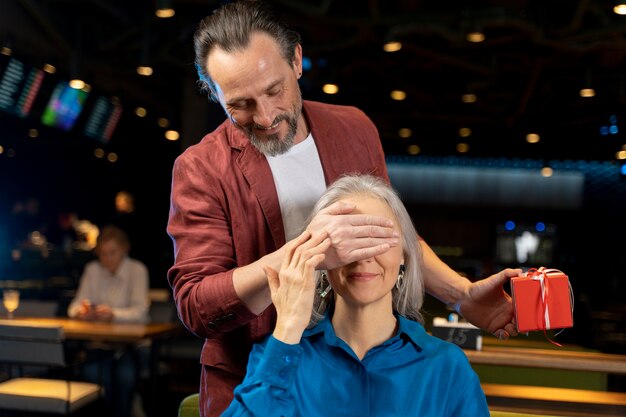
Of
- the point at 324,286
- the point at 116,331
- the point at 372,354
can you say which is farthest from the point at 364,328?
the point at 116,331

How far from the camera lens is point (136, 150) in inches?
601

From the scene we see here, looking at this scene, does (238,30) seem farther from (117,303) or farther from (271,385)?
(117,303)

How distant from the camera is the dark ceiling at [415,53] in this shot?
724 cm

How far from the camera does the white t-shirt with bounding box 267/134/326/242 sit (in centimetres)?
197

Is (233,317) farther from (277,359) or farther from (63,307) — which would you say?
(63,307)

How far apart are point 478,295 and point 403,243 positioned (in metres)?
0.23

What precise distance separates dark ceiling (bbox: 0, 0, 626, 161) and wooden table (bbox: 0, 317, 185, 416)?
2.05 metres

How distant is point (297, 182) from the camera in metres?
2.00

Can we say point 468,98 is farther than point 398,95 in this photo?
Yes

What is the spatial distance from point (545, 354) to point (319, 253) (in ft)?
5.80

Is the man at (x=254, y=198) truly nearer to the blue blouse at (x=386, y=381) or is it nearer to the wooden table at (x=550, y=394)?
the blue blouse at (x=386, y=381)

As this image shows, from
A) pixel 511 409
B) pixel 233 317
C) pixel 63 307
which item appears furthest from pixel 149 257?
pixel 233 317

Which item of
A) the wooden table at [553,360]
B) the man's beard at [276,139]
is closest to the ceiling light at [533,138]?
the wooden table at [553,360]

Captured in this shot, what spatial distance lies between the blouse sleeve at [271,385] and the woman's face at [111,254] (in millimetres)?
4128
